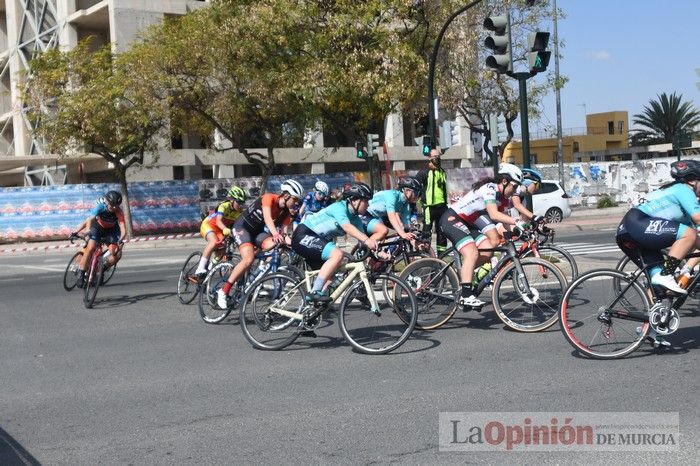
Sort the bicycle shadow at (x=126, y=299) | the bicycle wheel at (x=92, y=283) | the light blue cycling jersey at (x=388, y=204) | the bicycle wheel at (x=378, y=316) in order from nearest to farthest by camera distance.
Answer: the bicycle wheel at (x=378, y=316) < the light blue cycling jersey at (x=388, y=204) < the bicycle wheel at (x=92, y=283) < the bicycle shadow at (x=126, y=299)

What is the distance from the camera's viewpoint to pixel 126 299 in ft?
44.9

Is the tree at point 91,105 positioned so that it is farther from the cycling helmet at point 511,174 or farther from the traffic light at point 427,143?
the cycling helmet at point 511,174

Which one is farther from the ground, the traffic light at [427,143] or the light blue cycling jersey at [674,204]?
the traffic light at [427,143]

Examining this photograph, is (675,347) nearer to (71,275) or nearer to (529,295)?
(529,295)

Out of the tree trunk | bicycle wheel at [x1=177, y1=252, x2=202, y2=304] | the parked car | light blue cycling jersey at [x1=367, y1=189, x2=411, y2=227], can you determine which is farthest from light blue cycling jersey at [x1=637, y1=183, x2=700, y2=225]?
the tree trunk

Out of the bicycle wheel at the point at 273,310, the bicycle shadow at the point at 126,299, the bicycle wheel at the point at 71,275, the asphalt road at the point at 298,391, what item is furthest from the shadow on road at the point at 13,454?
the bicycle wheel at the point at 71,275

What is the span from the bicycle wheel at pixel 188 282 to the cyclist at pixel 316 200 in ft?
6.74

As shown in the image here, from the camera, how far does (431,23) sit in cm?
2852

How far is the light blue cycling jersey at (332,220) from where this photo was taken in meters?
8.98

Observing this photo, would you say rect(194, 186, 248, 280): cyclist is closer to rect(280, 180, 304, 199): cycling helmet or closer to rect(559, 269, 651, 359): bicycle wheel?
rect(280, 180, 304, 199): cycling helmet

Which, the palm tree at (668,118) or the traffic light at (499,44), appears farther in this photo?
the palm tree at (668,118)

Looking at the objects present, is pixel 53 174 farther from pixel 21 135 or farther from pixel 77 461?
pixel 77 461

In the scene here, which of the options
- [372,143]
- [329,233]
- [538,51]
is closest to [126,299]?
[329,233]

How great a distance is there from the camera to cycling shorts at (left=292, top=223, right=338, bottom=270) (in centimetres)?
905
